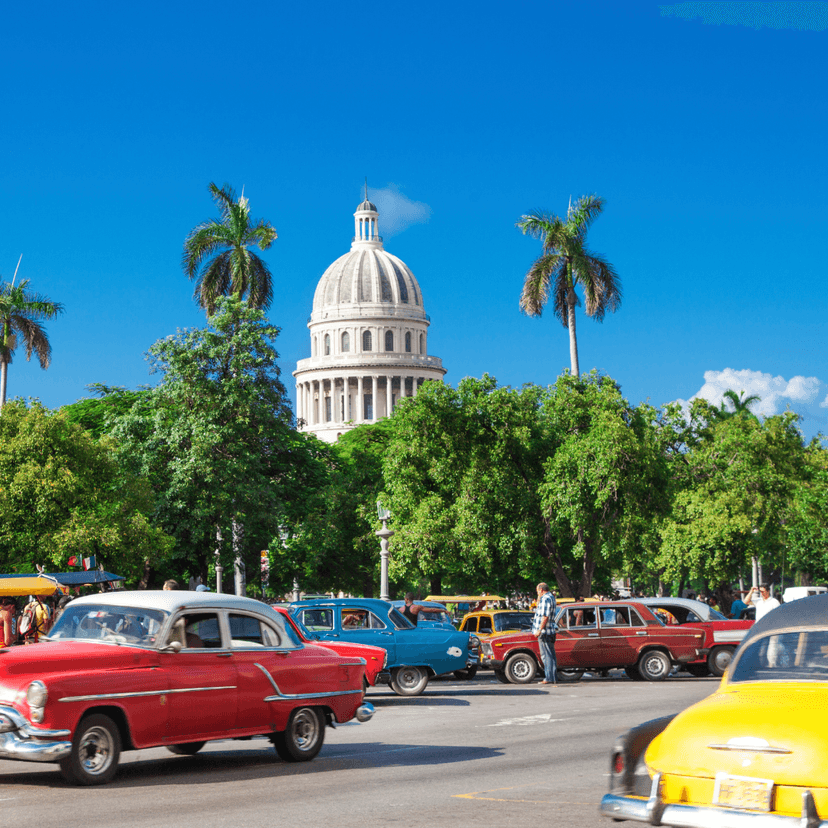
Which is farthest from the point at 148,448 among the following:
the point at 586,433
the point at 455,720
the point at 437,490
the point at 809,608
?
the point at 809,608

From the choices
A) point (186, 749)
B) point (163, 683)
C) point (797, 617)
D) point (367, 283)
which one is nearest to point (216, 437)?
point (186, 749)

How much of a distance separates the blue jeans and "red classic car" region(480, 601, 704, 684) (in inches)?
34.0

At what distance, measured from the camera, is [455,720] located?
17.5 m

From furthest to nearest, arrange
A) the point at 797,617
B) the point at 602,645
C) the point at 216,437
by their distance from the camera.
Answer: the point at 216,437, the point at 602,645, the point at 797,617

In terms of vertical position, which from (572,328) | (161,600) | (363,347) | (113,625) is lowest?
(113,625)

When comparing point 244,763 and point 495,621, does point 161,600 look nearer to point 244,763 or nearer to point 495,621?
point 244,763

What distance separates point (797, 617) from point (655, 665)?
17.8 meters

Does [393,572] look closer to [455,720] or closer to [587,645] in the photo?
[587,645]

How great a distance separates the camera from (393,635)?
21.3 m

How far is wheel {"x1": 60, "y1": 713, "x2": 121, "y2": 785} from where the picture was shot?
417 inches

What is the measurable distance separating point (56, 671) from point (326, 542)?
107 ft

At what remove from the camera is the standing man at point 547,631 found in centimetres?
2344

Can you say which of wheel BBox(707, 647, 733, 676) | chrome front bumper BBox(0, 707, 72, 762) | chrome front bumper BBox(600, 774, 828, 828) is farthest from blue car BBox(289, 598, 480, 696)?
chrome front bumper BBox(600, 774, 828, 828)

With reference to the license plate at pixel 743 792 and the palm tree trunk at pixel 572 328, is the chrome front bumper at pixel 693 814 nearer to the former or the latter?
the license plate at pixel 743 792
